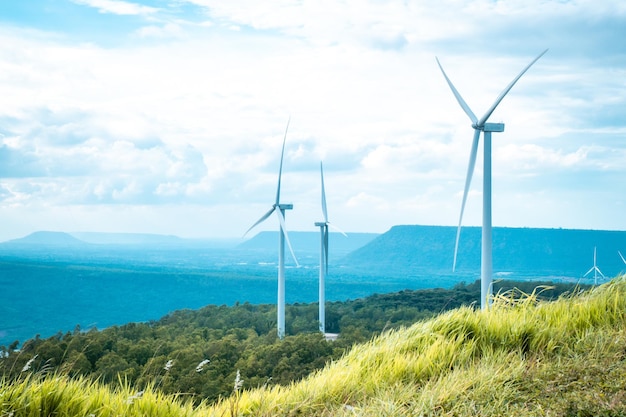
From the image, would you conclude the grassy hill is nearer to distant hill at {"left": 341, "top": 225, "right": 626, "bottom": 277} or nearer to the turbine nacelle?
the turbine nacelle

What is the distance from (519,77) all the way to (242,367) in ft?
44.9

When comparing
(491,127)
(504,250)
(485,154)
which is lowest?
(504,250)

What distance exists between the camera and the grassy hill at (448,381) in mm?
7164

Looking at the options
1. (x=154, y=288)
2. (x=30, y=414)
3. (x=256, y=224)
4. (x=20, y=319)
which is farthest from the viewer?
(x=154, y=288)

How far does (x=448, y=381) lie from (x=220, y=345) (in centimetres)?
2622

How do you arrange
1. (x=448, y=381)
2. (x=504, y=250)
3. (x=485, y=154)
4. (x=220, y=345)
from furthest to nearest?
(x=504, y=250)
(x=220, y=345)
(x=485, y=154)
(x=448, y=381)

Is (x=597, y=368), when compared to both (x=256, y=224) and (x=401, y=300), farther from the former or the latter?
(x=401, y=300)

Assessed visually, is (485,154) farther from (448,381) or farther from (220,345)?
(220,345)

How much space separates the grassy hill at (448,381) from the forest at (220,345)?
Answer: 1.08 ft

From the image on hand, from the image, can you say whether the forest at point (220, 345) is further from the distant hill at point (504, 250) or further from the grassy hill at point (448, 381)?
the distant hill at point (504, 250)

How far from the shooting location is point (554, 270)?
14700cm

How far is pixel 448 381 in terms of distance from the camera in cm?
797

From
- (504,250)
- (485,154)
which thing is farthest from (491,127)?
(504,250)

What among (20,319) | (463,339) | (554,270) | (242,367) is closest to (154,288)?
(20,319)
